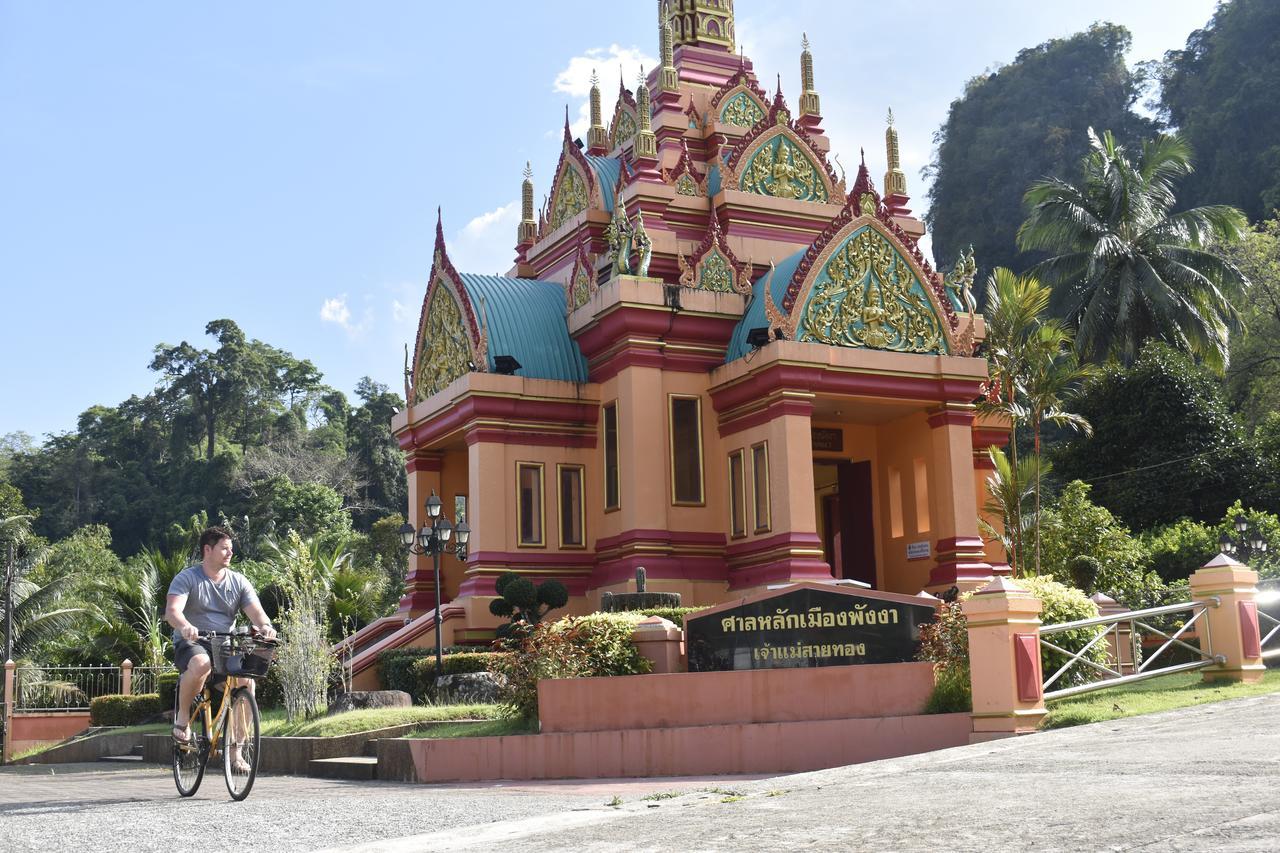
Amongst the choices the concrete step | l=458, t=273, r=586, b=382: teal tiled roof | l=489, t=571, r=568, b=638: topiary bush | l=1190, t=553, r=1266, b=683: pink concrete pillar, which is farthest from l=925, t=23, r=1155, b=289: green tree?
the concrete step

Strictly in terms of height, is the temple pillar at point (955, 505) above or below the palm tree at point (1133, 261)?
below

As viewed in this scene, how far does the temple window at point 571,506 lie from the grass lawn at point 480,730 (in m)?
7.85

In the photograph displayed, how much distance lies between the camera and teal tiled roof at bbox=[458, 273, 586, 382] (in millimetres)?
23234

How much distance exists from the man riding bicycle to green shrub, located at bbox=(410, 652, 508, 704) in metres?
9.07

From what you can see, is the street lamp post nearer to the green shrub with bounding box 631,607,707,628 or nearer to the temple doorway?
the temple doorway

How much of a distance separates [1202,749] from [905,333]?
14.1 meters

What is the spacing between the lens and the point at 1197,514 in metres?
31.8

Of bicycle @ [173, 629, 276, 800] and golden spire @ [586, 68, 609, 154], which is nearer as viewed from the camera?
bicycle @ [173, 629, 276, 800]

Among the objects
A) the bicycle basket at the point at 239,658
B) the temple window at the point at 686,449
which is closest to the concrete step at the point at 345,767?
the bicycle basket at the point at 239,658

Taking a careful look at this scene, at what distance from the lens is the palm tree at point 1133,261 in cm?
3562

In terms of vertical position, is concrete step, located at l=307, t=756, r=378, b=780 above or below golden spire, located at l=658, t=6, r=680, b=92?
below

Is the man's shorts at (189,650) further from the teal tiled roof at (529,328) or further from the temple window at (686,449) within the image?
the teal tiled roof at (529,328)

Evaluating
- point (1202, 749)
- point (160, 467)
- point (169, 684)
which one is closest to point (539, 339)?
point (169, 684)

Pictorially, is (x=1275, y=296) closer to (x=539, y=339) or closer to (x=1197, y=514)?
(x=1197, y=514)
